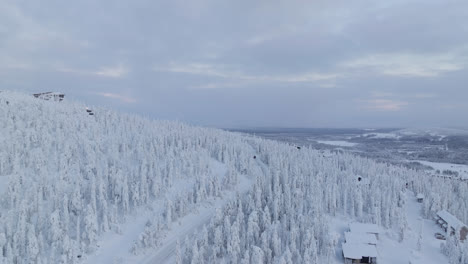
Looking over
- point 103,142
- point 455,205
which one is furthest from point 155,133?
point 455,205

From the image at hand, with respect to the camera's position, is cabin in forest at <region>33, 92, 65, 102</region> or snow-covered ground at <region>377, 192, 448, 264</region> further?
cabin in forest at <region>33, 92, 65, 102</region>

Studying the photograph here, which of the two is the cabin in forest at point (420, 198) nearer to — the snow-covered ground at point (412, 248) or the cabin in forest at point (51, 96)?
the snow-covered ground at point (412, 248)

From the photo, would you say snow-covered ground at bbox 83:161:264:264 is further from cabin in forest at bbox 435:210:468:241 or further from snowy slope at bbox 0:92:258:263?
cabin in forest at bbox 435:210:468:241

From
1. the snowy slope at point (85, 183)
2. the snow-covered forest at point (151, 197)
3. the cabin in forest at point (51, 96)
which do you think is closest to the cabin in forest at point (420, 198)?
the snow-covered forest at point (151, 197)

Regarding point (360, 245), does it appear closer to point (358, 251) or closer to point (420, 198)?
point (358, 251)

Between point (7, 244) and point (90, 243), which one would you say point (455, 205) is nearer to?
point (90, 243)

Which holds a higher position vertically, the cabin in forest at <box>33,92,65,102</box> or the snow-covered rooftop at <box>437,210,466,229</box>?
the cabin in forest at <box>33,92,65,102</box>

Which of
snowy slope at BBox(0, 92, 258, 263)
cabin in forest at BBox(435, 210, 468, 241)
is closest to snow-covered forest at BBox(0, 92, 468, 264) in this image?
snowy slope at BBox(0, 92, 258, 263)

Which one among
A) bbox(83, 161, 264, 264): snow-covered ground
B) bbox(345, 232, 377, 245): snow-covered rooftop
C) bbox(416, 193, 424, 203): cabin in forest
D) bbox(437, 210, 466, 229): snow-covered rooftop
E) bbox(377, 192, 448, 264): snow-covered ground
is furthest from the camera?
bbox(416, 193, 424, 203): cabin in forest
